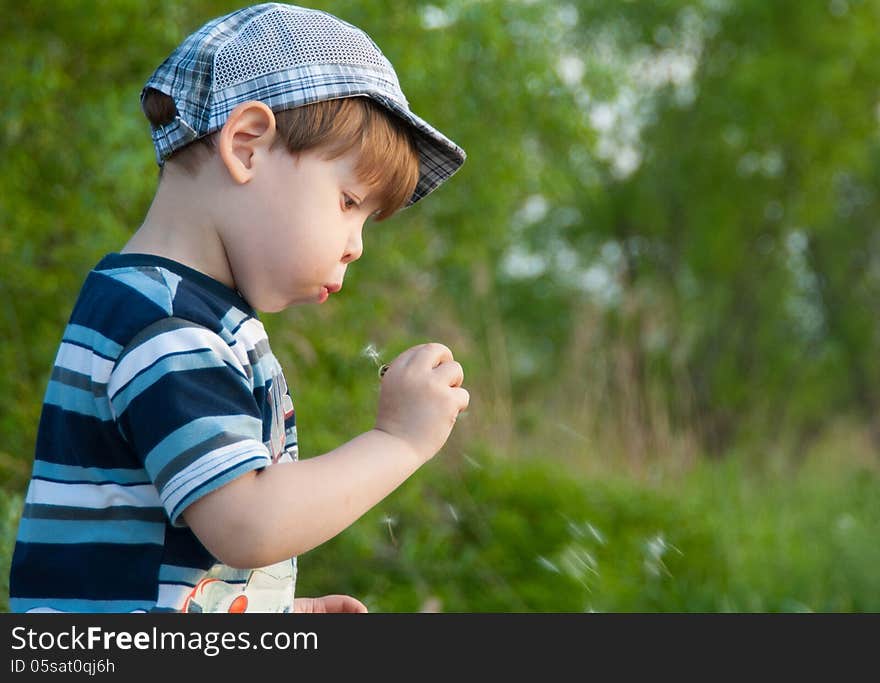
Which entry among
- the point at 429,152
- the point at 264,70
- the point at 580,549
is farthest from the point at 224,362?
the point at 580,549

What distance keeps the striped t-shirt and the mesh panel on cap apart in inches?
10.8

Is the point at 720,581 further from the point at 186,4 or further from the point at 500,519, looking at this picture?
the point at 186,4

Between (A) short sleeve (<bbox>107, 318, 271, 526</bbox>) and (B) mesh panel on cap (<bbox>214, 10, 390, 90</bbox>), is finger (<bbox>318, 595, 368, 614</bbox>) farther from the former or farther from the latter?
(B) mesh panel on cap (<bbox>214, 10, 390, 90</bbox>)

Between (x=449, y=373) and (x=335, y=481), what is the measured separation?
0.22 m

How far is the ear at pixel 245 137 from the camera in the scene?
1.34 metres

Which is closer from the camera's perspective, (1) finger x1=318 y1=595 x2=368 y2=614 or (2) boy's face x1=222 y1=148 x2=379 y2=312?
(2) boy's face x1=222 y1=148 x2=379 y2=312

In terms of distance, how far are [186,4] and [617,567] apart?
2.77 metres

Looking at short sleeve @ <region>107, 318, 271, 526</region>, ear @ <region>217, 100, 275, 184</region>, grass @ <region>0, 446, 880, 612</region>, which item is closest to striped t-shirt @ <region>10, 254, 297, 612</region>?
short sleeve @ <region>107, 318, 271, 526</region>

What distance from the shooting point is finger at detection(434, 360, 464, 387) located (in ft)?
4.52

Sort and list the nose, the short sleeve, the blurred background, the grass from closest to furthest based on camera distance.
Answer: the short sleeve → the nose → the blurred background → the grass

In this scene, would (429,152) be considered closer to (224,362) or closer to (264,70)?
(264,70)

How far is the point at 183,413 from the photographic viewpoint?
119 cm

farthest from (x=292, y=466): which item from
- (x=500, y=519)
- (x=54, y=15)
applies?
(x=500, y=519)

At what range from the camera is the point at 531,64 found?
16.0 ft
